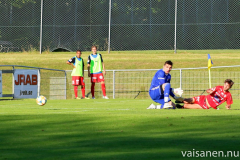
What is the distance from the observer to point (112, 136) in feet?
21.2

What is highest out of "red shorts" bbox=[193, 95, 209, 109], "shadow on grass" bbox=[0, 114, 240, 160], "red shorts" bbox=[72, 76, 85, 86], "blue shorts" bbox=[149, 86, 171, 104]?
"red shorts" bbox=[72, 76, 85, 86]

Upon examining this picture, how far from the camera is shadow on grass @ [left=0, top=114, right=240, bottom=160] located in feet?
17.1

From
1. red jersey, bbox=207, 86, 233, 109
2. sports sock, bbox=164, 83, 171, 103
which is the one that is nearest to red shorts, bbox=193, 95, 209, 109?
red jersey, bbox=207, 86, 233, 109

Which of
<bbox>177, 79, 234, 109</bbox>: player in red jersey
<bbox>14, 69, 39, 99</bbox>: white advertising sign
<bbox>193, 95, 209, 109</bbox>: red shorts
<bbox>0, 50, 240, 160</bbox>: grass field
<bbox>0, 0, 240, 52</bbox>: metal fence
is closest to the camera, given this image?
<bbox>0, 50, 240, 160</bbox>: grass field

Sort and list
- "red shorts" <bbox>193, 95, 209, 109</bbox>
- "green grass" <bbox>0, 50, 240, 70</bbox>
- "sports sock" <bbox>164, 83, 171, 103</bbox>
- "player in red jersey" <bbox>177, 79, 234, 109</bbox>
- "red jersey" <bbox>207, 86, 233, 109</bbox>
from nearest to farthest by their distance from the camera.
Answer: "sports sock" <bbox>164, 83, 171, 103</bbox> < "player in red jersey" <bbox>177, 79, 234, 109</bbox> < "red jersey" <bbox>207, 86, 233, 109</bbox> < "red shorts" <bbox>193, 95, 209, 109</bbox> < "green grass" <bbox>0, 50, 240, 70</bbox>

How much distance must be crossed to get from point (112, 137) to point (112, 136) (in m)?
0.09

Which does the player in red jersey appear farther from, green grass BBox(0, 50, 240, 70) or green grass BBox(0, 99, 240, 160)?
green grass BBox(0, 50, 240, 70)

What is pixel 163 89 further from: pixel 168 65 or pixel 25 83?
pixel 25 83

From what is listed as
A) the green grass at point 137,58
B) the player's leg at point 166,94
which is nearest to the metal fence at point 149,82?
the green grass at point 137,58

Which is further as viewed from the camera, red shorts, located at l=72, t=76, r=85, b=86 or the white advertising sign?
red shorts, located at l=72, t=76, r=85, b=86

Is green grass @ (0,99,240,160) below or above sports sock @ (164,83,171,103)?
below

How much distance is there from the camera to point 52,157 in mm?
4953

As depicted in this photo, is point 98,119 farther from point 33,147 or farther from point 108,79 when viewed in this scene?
point 108,79

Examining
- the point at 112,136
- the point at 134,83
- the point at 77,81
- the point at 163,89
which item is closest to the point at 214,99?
the point at 163,89
